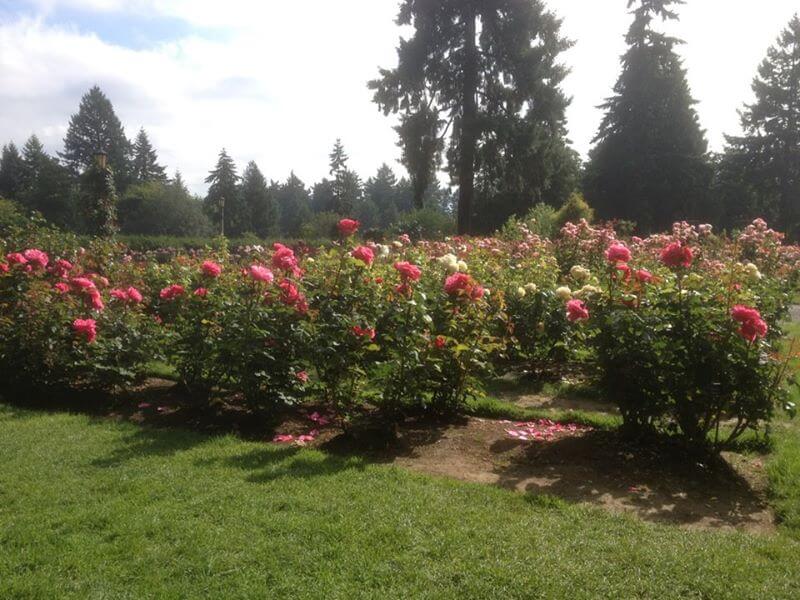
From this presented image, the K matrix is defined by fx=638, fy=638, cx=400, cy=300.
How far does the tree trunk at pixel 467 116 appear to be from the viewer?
20062 millimetres

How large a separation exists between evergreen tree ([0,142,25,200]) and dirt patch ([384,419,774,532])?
68.6 metres

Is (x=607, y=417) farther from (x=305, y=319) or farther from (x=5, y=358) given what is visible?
(x=5, y=358)

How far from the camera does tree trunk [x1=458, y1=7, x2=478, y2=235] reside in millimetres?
20062

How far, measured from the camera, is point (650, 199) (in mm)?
31344

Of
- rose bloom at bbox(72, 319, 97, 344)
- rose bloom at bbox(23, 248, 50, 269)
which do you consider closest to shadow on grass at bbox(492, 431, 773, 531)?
rose bloom at bbox(72, 319, 97, 344)

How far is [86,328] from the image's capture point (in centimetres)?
498

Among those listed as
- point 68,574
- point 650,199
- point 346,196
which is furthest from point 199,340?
point 346,196

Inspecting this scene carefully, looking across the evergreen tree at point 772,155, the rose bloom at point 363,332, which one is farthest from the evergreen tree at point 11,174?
the rose bloom at point 363,332

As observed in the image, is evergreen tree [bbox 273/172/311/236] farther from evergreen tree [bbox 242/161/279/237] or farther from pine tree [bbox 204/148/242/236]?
pine tree [bbox 204/148/242/236]

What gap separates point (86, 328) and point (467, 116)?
1687 cm

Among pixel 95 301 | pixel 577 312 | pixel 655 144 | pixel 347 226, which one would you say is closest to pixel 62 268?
pixel 95 301

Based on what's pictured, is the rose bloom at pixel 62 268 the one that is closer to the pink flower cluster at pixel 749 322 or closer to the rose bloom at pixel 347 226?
the rose bloom at pixel 347 226

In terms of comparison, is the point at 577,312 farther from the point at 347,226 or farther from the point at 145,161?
the point at 145,161

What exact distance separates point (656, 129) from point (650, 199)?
3491mm
